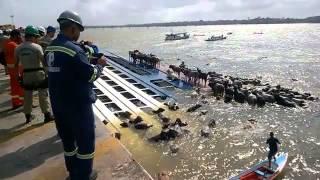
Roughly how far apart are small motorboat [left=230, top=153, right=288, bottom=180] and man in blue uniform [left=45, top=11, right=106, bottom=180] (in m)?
7.01

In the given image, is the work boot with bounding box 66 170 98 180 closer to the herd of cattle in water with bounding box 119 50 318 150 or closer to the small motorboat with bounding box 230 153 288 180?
the small motorboat with bounding box 230 153 288 180

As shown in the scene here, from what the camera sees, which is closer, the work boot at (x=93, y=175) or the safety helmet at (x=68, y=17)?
the safety helmet at (x=68, y=17)

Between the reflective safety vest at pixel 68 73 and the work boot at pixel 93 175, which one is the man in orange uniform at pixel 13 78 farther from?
the reflective safety vest at pixel 68 73

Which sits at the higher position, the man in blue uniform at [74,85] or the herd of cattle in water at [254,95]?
the man in blue uniform at [74,85]

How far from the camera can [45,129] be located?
8.32m

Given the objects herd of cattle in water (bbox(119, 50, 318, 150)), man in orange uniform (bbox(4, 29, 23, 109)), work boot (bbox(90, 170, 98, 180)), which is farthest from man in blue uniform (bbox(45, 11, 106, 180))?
herd of cattle in water (bbox(119, 50, 318, 150))

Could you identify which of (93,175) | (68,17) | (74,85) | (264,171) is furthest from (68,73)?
(264,171)

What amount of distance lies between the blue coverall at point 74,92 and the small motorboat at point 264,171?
275 inches

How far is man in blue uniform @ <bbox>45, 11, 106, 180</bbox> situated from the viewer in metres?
4.54

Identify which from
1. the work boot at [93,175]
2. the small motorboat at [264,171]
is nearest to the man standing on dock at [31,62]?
the work boot at [93,175]

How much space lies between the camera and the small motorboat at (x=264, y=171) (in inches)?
444

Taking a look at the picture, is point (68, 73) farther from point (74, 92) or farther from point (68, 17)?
point (68, 17)

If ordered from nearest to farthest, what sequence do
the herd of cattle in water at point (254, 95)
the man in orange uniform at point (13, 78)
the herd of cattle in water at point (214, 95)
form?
the man in orange uniform at point (13, 78) → the herd of cattle in water at point (214, 95) → the herd of cattle in water at point (254, 95)

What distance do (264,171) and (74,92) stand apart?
29.6 feet
